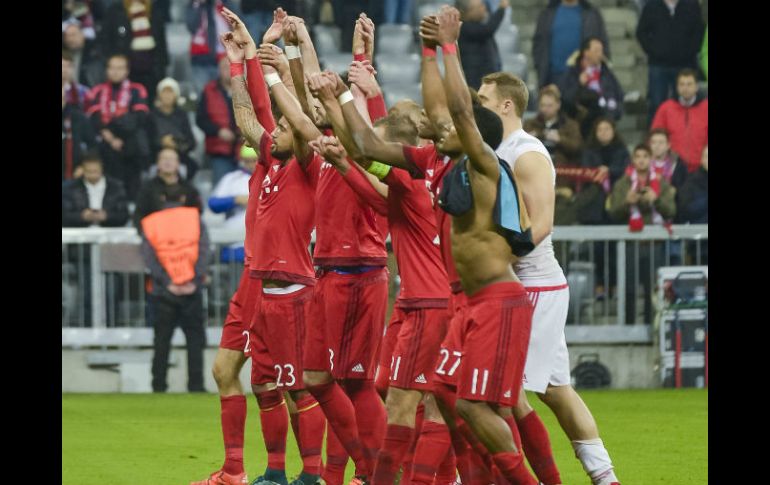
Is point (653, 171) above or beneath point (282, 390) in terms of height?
above

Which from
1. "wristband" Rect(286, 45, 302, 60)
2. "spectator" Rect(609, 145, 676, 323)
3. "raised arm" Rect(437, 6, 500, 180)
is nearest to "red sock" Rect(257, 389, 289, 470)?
"wristband" Rect(286, 45, 302, 60)

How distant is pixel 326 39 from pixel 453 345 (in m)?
12.9

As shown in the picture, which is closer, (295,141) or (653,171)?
(295,141)

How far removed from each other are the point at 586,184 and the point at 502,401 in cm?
893

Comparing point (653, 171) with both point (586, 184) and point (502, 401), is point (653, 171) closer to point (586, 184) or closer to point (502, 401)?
point (586, 184)

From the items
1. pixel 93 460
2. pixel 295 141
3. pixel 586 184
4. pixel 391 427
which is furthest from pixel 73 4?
pixel 391 427

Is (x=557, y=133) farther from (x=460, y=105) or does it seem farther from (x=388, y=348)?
(x=460, y=105)

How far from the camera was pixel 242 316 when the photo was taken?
360 inches

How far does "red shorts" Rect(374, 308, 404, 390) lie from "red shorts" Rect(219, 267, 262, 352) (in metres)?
1.12

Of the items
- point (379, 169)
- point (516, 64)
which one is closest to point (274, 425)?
point (379, 169)

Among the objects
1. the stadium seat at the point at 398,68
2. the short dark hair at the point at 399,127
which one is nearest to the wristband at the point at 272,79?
the short dark hair at the point at 399,127

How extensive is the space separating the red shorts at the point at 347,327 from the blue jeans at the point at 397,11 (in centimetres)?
1102

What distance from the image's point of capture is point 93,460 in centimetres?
1036
